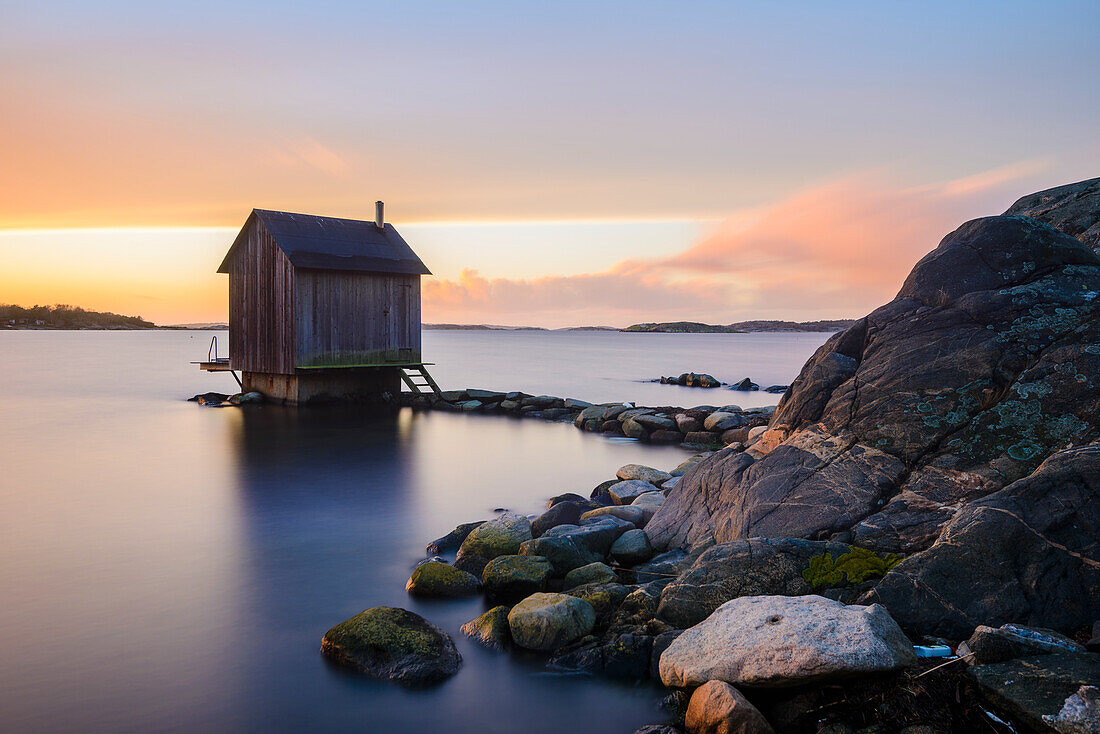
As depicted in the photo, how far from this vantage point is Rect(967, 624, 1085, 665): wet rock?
5.18 m

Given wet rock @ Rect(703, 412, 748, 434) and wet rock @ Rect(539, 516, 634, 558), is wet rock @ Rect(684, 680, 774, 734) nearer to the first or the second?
wet rock @ Rect(539, 516, 634, 558)

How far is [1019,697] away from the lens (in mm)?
4727

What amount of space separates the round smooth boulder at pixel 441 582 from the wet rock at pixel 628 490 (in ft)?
13.2

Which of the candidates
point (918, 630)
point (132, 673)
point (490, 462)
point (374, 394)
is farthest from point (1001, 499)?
point (374, 394)

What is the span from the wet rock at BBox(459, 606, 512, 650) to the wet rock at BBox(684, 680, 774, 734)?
92.1 inches

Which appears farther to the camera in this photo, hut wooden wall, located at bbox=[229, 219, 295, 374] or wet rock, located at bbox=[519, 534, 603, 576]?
hut wooden wall, located at bbox=[229, 219, 295, 374]

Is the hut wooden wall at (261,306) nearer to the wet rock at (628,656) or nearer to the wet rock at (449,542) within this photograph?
the wet rock at (449,542)

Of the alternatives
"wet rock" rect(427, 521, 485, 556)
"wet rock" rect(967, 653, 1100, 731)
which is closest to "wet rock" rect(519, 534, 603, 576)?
"wet rock" rect(427, 521, 485, 556)

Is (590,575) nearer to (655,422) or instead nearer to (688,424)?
(688,424)

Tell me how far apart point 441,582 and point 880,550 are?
4.96 meters

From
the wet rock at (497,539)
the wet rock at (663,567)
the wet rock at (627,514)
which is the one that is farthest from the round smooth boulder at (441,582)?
the wet rock at (627,514)

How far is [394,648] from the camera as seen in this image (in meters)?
6.89

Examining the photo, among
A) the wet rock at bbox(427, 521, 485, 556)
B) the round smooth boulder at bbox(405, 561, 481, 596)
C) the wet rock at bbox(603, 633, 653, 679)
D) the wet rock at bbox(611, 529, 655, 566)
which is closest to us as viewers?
the wet rock at bbox(603, 633, 653, 679)

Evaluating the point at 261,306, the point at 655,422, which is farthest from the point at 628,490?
the point at 261,306
